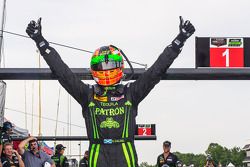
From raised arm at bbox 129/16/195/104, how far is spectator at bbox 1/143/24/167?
6.46 m

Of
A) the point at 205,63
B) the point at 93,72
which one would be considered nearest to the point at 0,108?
the point at 205,63

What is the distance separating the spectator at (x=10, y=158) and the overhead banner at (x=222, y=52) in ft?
18.3

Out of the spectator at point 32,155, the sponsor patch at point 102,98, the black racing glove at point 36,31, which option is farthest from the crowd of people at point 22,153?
the sponsor patch at point 102,98

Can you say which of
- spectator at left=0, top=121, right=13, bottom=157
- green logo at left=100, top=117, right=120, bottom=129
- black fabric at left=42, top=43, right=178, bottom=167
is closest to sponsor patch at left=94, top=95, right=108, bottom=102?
black fabric at left=42, top=43, right=178, bottom=167

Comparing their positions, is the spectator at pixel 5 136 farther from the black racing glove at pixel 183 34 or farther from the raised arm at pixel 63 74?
the black racing glove at pixel 183 34

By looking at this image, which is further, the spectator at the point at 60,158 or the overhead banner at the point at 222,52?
the spectator at the point at 60,158

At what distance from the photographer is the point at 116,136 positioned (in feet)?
16.8

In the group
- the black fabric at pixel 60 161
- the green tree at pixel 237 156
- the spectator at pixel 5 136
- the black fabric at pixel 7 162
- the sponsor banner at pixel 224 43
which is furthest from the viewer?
the green tree at pixel 237 156

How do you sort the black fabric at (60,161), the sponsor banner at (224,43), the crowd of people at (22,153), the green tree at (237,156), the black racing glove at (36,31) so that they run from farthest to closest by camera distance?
the green tree at (237,156) < the black fabric at (60,161) < the sponsor banner at (224,43) < the crowd of people at (22,153) < the black racing glove at (36,31)

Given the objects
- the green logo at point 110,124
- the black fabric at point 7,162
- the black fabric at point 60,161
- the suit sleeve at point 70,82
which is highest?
the suit sleeve at point 70,82

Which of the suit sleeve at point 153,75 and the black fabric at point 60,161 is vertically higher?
the suit sleeve at point 153,75

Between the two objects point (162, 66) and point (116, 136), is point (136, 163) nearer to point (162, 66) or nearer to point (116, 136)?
point (116, 136)

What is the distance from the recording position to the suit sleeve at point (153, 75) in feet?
17.0

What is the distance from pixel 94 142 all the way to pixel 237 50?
1055 cm
